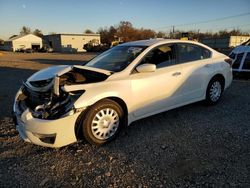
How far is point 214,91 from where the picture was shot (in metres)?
5.55

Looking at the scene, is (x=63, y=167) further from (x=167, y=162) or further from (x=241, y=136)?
(x=241, y=136)

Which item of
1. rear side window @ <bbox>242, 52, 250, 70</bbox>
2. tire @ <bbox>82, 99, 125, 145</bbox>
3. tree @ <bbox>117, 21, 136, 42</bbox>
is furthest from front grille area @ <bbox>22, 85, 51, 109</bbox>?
tree @ <bbox>117, 21, 136, 42</bbox>

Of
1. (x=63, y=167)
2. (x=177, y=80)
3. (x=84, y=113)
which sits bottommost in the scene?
(x=63, y=167)

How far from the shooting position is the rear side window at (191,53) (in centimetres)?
489

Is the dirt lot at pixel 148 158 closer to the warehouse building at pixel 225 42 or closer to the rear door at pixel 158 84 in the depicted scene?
the rear door at pixel 158 84

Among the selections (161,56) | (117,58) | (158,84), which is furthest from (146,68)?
(117,58)

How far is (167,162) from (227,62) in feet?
11.7

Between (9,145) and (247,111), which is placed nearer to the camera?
(9,145)

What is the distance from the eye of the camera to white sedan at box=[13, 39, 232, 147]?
3.45 meters

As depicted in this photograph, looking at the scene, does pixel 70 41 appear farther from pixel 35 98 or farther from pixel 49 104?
pixel 49 104

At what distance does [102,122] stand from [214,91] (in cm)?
304

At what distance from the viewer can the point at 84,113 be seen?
138 inches

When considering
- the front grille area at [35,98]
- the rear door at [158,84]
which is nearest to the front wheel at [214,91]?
the rear door at [158,84]

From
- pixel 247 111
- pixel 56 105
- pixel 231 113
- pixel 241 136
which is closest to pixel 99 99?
pixel 56 105
